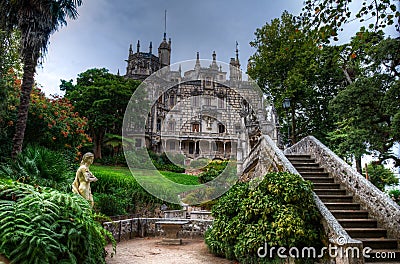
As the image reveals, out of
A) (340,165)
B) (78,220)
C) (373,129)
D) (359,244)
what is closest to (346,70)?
(373,129)

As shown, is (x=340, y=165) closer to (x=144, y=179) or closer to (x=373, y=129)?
(x=373, y=129)

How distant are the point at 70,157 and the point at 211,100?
24.0 metres

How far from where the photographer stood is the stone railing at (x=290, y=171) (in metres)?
5.00

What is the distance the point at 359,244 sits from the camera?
4977mm

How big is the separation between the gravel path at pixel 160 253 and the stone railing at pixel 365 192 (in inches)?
133

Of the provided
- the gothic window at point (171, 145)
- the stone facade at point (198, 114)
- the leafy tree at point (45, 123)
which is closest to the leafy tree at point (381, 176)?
the stone facade at point (198, 114)

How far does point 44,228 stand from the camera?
4090 mm

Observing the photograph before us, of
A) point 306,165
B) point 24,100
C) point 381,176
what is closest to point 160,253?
point 306,165

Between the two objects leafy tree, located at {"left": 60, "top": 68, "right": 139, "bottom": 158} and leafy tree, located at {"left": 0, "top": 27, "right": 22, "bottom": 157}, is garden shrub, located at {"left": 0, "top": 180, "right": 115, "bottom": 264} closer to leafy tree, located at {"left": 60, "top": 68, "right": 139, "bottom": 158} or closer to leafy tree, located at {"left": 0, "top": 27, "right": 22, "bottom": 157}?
leafy tree, located at {"left": 0, "top": 27, "right": 22, "bottom": 157}

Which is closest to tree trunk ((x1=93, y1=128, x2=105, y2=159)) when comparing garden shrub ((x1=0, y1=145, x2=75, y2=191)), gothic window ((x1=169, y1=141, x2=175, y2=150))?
gothic window ((x1=169, y1=141, x2=175, y2=150))

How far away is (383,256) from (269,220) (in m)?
2.17

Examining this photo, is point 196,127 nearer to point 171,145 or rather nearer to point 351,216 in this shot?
point 171,145

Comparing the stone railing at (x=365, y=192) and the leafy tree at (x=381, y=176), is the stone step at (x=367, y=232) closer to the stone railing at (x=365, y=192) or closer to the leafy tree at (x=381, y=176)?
the stone railing at (x=365, y=192)

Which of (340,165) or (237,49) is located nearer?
(340,165)
